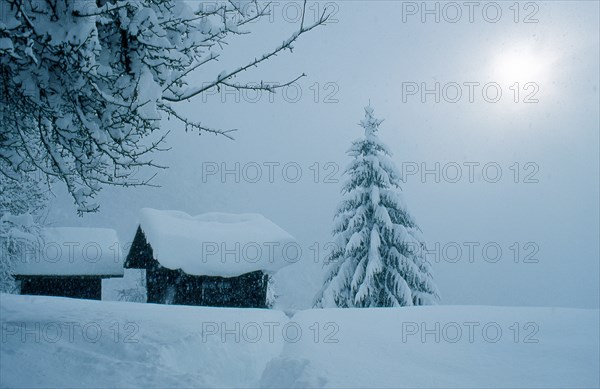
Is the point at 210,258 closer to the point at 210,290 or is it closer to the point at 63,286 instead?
the point at 210,290

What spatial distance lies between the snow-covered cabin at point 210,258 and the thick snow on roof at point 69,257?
211 centimetres

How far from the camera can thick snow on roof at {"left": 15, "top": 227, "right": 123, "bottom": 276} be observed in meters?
17.0

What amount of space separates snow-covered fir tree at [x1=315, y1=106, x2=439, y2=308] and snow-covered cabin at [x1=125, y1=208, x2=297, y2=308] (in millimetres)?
2024

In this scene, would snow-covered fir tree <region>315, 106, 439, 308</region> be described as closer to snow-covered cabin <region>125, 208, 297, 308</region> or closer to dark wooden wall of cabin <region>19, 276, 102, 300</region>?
snow-covered cabin <region>125, 208, 297, 308</region>

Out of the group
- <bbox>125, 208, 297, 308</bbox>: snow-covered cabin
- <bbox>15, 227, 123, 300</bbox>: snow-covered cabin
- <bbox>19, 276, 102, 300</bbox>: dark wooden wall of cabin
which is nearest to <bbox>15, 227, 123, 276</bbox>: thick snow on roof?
<bbox>15, 227, 123, 300</bbox>: snow-covered cabin

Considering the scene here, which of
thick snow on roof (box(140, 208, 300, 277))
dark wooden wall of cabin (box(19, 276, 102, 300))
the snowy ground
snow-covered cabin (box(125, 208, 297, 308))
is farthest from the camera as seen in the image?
dark wooden wall of cabin (box(19, 276, 102, 300))

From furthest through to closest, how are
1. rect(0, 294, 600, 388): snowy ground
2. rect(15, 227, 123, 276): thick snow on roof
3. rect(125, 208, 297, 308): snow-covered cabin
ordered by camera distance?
rect(15, 227, 123, 276): thick snow on roof → rect(125, 208, 297, 308): snow-covered cabin → rect(0, 294, 600, 388): snowy ground

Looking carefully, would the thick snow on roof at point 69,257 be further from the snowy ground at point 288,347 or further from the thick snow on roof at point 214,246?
the snowy ground at point 288,347

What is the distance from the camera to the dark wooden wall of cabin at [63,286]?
57.2 ft

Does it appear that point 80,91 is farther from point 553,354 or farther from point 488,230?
point 488,230

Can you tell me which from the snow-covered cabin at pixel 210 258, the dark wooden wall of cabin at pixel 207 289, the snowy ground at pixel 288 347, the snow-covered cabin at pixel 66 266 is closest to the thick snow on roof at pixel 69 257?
the snow-covered cabin at pixel 66 266

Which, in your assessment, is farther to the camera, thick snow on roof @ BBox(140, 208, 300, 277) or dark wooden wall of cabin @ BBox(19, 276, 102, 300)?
dark wooden wall of cabin @ BBox(19, 276, 102, 300)

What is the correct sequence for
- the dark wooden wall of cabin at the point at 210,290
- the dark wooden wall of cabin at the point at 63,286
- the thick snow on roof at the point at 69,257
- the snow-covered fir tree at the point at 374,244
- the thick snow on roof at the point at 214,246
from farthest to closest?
1. the dark wooden wall of cabin at the point at 63,286
2. the thick snow on roof at the point at 69,257
3. the snow-covered fir tree at the point at 374,244
4. the dark wooden wall of cabin at the point at 210,290
5. the thick snow on roof at the point at 214,246

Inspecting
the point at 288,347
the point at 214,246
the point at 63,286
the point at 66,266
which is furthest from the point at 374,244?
the point at 63,286
